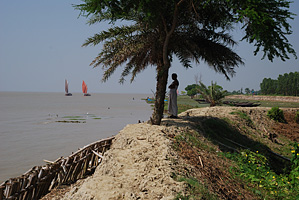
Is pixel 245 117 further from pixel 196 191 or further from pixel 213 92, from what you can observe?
pixel 196 191

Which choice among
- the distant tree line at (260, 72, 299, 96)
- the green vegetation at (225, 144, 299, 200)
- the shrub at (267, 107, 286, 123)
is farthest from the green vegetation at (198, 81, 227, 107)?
the distant tree line at (260, 72, 299, 96)

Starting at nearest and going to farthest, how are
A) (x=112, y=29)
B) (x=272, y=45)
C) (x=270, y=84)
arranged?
(x=272, y=45), (x=112, y=29), (x=270, y=84)

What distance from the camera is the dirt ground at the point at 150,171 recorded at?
4.39 m

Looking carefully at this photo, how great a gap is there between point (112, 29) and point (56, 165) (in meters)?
5.81

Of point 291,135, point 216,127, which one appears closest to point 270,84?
point 291,135

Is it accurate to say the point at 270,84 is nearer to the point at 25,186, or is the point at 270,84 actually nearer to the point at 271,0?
the point at 271,0

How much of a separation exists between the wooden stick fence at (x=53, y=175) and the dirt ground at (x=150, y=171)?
0.30 metres

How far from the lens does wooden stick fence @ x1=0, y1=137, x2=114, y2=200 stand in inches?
205

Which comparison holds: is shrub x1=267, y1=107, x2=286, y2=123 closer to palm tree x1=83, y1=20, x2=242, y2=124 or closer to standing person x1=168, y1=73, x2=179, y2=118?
palm tree x1=83, y1=20, x2=242, y2=124

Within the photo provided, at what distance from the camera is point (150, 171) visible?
16.9ft

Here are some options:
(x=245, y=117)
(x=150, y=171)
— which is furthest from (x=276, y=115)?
(x=150, y=171)

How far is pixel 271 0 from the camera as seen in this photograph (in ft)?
24.1

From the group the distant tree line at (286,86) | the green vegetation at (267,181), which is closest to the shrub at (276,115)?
the green vegetation at (267,181)

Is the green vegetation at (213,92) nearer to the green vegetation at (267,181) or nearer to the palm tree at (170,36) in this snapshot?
the palm tree at (170,36)
